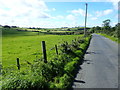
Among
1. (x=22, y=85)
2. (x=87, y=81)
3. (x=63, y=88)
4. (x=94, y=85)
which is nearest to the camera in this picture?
(x=22, y=85)

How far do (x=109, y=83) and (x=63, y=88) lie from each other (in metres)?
2.49

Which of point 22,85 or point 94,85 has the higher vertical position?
point 22,85

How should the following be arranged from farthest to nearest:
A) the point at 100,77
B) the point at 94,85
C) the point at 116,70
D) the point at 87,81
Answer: the point at 116,70 → the point at 100,77 → the point at 87,81 → the point at 94,85

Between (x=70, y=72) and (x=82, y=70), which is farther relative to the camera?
(x=82, y=70)

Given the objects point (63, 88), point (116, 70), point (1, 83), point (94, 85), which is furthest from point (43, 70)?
point (116, 70)

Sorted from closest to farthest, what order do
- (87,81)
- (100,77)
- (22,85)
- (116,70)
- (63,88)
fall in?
(22,85)
(63,88)
(87,81)
(100,77)
(116,70)

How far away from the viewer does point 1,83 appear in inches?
202

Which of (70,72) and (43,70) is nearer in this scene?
(43,70)

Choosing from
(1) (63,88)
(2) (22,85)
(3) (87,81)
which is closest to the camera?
(2) (22,85)

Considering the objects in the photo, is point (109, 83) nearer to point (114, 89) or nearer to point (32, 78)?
point (114, 89)

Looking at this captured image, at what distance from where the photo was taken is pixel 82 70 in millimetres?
8188

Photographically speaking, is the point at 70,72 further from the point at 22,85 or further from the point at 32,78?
the point at 22,85

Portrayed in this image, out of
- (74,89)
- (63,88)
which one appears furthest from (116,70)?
(63,88)

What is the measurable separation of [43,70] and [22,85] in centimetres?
149
